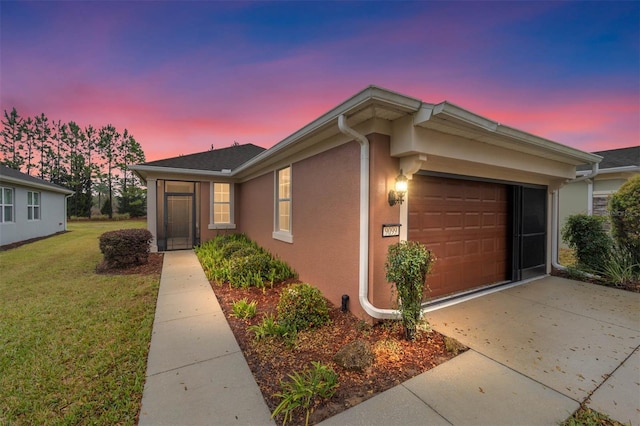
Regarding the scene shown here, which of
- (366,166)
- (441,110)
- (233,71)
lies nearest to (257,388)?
(366,166)

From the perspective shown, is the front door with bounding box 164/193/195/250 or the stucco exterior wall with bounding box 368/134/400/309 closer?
the stucco exterior wall with bounding box 368/134/400/309

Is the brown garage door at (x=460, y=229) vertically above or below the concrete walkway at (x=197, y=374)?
above

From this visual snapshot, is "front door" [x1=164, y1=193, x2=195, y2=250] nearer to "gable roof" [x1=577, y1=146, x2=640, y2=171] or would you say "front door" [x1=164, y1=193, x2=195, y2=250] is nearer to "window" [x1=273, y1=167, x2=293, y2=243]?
"window" [x1=273, y1=167, x2=293, y2=243]

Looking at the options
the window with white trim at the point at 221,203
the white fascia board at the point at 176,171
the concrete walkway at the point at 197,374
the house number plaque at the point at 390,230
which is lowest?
the concrete walkway at the point at 197,374

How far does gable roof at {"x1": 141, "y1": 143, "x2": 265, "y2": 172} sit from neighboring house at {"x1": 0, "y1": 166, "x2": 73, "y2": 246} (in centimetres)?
640

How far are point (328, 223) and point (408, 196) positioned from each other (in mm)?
1327

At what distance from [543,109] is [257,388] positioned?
9.15 m

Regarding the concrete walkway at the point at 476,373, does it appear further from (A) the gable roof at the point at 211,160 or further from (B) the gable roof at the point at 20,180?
(B) the gable roof at the point at 20,180

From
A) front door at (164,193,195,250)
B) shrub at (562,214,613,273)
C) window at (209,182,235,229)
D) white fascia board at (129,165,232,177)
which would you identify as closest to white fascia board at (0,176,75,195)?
front door at (164,193,195,250)

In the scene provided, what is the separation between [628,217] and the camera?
5160 millimetres

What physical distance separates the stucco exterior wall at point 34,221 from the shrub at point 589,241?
18.5m

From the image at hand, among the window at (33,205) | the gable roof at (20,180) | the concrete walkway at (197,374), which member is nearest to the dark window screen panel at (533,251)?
the concrete walkway at (197,374)

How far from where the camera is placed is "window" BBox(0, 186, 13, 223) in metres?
9.97

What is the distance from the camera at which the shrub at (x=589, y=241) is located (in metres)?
5.55
